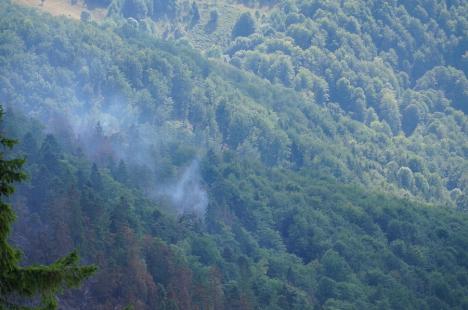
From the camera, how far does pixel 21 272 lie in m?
26.0

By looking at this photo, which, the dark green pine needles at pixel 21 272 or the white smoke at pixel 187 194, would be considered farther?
the white smoke at pixel 187 194

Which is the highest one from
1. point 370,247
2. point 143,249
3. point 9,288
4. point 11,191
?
point 11,191

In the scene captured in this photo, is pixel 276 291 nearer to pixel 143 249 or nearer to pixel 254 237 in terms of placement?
pixel 143 249

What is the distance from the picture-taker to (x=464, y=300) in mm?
189500

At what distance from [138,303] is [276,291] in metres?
41.1

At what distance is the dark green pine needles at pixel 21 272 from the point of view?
25.7 m

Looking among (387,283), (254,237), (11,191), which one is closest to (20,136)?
(254,237)

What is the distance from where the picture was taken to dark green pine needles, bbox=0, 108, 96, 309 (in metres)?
25.7

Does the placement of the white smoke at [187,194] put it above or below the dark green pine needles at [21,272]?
below

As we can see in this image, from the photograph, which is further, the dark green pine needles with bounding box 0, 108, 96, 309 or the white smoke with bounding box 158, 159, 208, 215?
the white smoke with bounding box 158, 159, 208, 215

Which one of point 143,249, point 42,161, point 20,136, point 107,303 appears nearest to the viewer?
point 107,303

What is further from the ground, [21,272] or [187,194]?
[21,272]

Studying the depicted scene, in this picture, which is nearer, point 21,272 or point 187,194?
point 21,272

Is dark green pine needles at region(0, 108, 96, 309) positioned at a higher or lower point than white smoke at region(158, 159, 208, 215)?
higher
